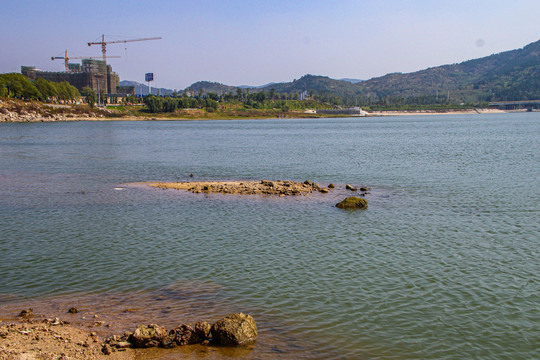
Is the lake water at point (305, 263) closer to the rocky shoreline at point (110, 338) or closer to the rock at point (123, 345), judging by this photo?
the rocky shoreline at point (110, 338)

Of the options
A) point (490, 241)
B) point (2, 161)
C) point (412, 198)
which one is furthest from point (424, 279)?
point (2, 161)

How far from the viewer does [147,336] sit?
1377 cm

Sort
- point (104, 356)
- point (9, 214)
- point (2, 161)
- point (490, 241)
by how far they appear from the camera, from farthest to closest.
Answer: point (2, 161), point (9, 214), point (490, 241), point (104, 356)

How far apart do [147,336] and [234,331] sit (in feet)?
8.84

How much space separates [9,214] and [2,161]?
1697 inches

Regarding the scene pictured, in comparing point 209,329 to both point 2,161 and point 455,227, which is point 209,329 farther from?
point 2,161

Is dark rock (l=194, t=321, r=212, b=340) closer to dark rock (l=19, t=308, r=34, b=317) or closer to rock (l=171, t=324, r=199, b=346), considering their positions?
rock (l=171, t=324, r=199, b=346)

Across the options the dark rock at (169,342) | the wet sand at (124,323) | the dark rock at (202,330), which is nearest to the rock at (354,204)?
the wet sand at (124,323)

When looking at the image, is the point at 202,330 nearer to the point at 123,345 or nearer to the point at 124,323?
the point at 123,345

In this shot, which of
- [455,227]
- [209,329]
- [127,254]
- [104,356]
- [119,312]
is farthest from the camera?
[455,227]

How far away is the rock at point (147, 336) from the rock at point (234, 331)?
→ 5.52 ft

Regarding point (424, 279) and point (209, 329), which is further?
point (424, 279)

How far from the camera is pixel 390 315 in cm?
1656

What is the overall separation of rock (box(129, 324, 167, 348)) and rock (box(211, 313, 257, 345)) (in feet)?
5.52
